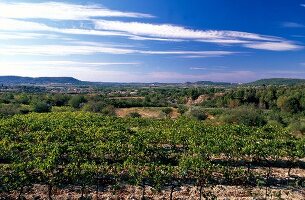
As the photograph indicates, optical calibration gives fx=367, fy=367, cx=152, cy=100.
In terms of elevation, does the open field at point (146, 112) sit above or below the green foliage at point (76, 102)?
below

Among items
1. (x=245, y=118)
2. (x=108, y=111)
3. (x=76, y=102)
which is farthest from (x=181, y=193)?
(x=76, y=102)

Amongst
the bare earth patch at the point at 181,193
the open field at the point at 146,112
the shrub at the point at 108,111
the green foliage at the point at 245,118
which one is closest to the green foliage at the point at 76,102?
the open field at the point at 146,112

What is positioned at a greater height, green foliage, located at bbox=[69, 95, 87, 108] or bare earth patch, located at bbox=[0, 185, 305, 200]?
green foliage, located at bbox=[69, 95, 87, 108]

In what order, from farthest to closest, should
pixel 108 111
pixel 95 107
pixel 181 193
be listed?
pixel 95 107, pixel 108 111, pixel 181 193

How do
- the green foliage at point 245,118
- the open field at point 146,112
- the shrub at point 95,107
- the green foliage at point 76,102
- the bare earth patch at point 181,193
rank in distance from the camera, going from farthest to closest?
the green foliage at point 76,102 → the shrub at point 95,107 → the open field at point 146,112 → the green foliage at point 245,118 → the bare earth patch at point 181,193

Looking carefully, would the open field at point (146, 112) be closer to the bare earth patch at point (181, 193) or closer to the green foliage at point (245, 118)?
the green foliage at point (245, 118)

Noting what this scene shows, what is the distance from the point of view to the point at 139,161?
1312 inches

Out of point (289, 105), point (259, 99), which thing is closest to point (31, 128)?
point (289, 105)

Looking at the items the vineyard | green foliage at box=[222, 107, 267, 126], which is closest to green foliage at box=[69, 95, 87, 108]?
green foliage at box=[222, 107, 267, 126]

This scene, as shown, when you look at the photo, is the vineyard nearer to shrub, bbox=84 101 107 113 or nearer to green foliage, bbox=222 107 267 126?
green foliage, bbox=222 107 267 126

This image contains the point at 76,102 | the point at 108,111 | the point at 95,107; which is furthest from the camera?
the point at 76,102

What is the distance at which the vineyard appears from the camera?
2852 cm

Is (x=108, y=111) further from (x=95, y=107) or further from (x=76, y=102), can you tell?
(x=76, y=102)

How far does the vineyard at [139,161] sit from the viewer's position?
93.6 ft
